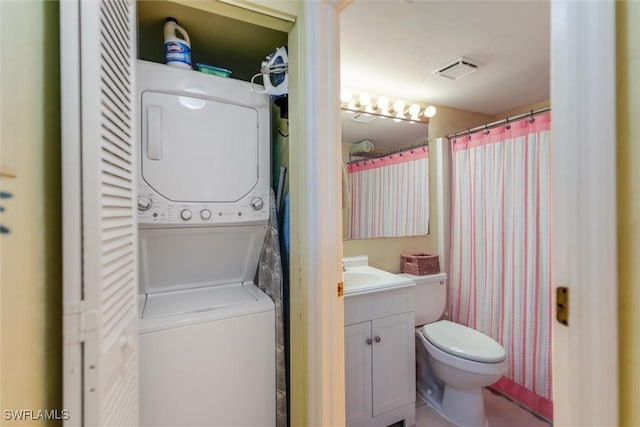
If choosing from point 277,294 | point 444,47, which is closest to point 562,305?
point 277,294

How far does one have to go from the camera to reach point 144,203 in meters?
1.17

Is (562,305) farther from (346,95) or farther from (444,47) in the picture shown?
(346,95)

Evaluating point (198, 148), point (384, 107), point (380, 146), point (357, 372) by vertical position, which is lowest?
point (357, 372)

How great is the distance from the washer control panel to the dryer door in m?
0.03

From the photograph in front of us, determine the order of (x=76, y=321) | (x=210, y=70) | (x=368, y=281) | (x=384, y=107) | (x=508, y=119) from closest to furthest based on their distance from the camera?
(x=76, y=321) < (x=210, y=70) < (x=368, y=281) < (x=508, y=119) < (x=384, y=107)

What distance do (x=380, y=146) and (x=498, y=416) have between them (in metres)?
2.07

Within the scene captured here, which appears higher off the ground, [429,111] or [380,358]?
[429,111]

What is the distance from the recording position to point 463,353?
67.5 inches

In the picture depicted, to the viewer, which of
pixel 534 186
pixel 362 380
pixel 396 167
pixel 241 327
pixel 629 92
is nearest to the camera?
pixel 629 92

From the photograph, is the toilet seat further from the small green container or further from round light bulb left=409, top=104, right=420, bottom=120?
the small green container

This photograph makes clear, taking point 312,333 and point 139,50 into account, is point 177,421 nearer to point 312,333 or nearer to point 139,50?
point 312,333

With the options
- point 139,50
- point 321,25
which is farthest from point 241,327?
point 139,50

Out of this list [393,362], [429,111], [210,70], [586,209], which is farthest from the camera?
[429,111]

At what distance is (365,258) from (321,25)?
156cm
